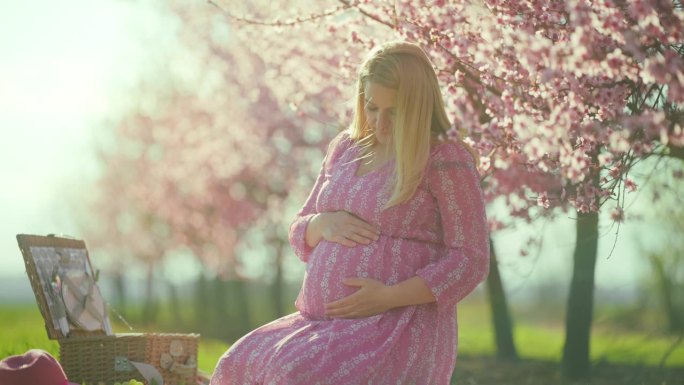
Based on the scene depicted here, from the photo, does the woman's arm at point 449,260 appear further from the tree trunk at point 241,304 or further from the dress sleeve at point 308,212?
the tree trunk at point 241,304

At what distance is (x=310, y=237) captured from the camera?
12.5ft

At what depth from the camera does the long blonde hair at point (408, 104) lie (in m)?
3.49

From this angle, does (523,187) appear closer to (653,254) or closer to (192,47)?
(653,254)

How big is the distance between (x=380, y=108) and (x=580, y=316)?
4151mm

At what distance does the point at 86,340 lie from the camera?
514cm

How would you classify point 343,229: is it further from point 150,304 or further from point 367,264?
point 150,304

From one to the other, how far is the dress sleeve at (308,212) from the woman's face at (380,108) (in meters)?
0.35

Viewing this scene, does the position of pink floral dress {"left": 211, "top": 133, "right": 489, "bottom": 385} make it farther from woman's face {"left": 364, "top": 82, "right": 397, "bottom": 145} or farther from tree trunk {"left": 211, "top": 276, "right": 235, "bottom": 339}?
tree trunk {"left": 211, "top": 276, "right": 235, "bottom": 339}

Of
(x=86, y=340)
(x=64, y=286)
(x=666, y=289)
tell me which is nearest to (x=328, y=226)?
(x=86, y=340)

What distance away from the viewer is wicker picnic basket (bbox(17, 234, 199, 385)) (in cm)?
507

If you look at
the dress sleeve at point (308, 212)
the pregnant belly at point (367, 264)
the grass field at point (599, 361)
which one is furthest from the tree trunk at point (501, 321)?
the pregnant belly at point (367, 264)

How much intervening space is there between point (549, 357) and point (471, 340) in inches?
47.7

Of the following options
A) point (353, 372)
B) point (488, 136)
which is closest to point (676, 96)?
point (353, 372)

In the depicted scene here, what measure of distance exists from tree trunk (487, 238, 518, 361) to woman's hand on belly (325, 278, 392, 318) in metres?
4.68
